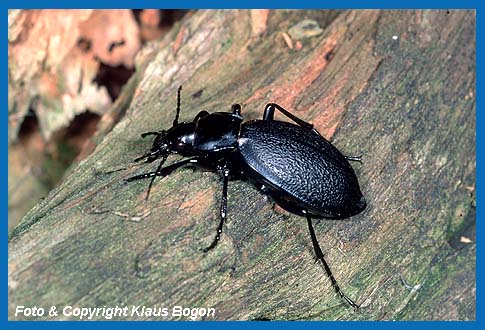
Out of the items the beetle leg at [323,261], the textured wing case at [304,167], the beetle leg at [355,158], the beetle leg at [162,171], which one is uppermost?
the beetle leg at [162,171]

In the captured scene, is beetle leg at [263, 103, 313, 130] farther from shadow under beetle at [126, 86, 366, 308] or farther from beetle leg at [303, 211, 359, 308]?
beetle leg at [303, 211, 359, 308]

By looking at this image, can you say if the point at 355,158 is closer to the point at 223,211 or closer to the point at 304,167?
the point at 304,167

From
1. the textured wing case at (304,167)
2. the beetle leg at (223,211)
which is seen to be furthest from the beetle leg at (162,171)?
the textured wing case at (304,167)

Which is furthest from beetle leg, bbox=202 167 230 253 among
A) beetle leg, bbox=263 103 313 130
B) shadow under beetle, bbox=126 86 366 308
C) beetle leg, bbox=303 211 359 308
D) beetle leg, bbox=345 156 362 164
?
beetle leg, bbox=345 156 362 164

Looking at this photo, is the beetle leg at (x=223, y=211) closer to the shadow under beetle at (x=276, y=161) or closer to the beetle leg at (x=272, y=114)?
the shadow under beetle at (x=276, y=161)

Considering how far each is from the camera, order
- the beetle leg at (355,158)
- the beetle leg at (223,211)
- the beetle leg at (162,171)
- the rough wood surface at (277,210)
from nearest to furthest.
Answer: the rough wood surface at (277,210)
the beetle leg at (223,211)
the beetle leg at (162,171)
the beetle leg at (355,158)

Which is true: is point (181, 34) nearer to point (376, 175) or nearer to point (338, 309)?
point (376, 175)
